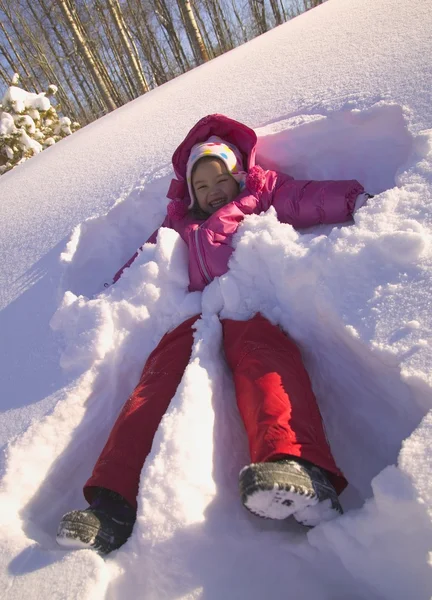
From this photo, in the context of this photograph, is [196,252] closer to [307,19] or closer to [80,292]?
[80,292]

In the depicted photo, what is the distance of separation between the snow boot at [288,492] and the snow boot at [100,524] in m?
0.38

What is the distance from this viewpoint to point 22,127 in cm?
638

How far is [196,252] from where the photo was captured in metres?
1.78

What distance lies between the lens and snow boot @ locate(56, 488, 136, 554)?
974 millimetres

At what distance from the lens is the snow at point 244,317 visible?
0.91 m

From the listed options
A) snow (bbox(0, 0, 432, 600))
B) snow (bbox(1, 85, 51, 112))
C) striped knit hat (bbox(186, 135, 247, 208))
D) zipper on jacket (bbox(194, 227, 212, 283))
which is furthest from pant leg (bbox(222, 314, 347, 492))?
snow (bbox(1, 85, 51, 112))

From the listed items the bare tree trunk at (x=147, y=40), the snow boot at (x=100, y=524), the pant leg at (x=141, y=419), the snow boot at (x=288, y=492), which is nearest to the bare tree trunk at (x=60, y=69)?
the bare tree trunk at (x=147, y=40)

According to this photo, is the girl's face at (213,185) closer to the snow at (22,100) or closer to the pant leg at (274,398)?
the pant leg at (274,398)

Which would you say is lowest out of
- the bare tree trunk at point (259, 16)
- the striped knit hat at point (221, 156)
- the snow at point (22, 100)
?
the bare tree trunk at point (259, 16)

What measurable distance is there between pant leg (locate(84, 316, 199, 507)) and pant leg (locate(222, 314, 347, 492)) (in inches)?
7.7

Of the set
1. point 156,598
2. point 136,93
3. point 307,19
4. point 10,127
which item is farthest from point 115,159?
point 136,93

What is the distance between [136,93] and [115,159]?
534 inches

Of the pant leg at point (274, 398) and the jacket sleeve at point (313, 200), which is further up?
the jacket sleeve at point (313, 200)

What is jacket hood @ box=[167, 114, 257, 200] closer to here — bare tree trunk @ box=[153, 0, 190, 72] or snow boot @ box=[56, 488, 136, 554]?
snow boot @ box=[56, 488, 136, 554]
